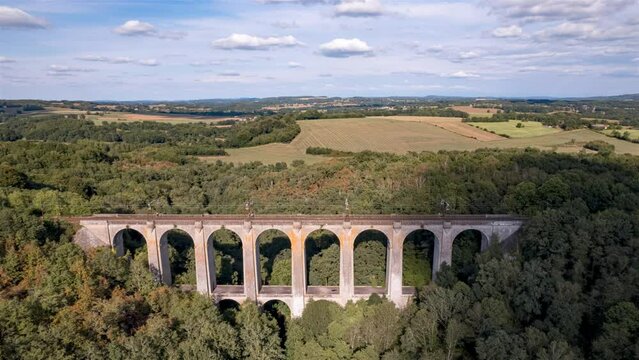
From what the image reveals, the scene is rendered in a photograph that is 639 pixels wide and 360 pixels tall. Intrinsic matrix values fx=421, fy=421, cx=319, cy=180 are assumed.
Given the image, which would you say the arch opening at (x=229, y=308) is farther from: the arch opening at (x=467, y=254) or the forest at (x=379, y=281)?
the arch opening at (x=467, y=254)

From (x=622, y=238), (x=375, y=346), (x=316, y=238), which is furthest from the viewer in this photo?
(x=316, y=238)

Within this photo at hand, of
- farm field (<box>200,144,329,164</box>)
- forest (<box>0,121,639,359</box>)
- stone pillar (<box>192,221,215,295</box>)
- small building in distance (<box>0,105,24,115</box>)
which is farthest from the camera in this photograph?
small building in distance (<box>0,105,24,115</box>)

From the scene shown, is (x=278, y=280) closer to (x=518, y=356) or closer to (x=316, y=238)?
(x=316, y=238)

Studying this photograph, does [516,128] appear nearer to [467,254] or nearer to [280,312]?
[467,254]

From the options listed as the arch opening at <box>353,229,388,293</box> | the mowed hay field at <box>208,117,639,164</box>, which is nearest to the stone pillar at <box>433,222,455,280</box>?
the arch opening at <box>353,229,388,293</box>

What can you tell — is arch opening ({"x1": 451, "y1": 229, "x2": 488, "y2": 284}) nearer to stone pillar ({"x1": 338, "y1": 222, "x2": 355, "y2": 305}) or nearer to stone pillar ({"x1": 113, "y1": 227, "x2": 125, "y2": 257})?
stone pillar ({"x1": 338, "y1": 222, "x2": 355, "y2": 305})

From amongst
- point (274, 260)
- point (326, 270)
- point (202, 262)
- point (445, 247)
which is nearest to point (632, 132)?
point (445, 247)

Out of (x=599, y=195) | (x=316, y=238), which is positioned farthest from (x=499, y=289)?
(x=316, y=238)

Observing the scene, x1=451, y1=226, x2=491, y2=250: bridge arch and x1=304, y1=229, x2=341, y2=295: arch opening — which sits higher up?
x1=451, y1=226, x2=491, y2=250: bridge arch

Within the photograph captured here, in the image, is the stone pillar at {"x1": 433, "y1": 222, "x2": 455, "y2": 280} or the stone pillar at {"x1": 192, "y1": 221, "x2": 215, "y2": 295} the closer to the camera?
the stone pillar at {"x1": 433, "y1": 222, "x2": 455, "y2": 280}
